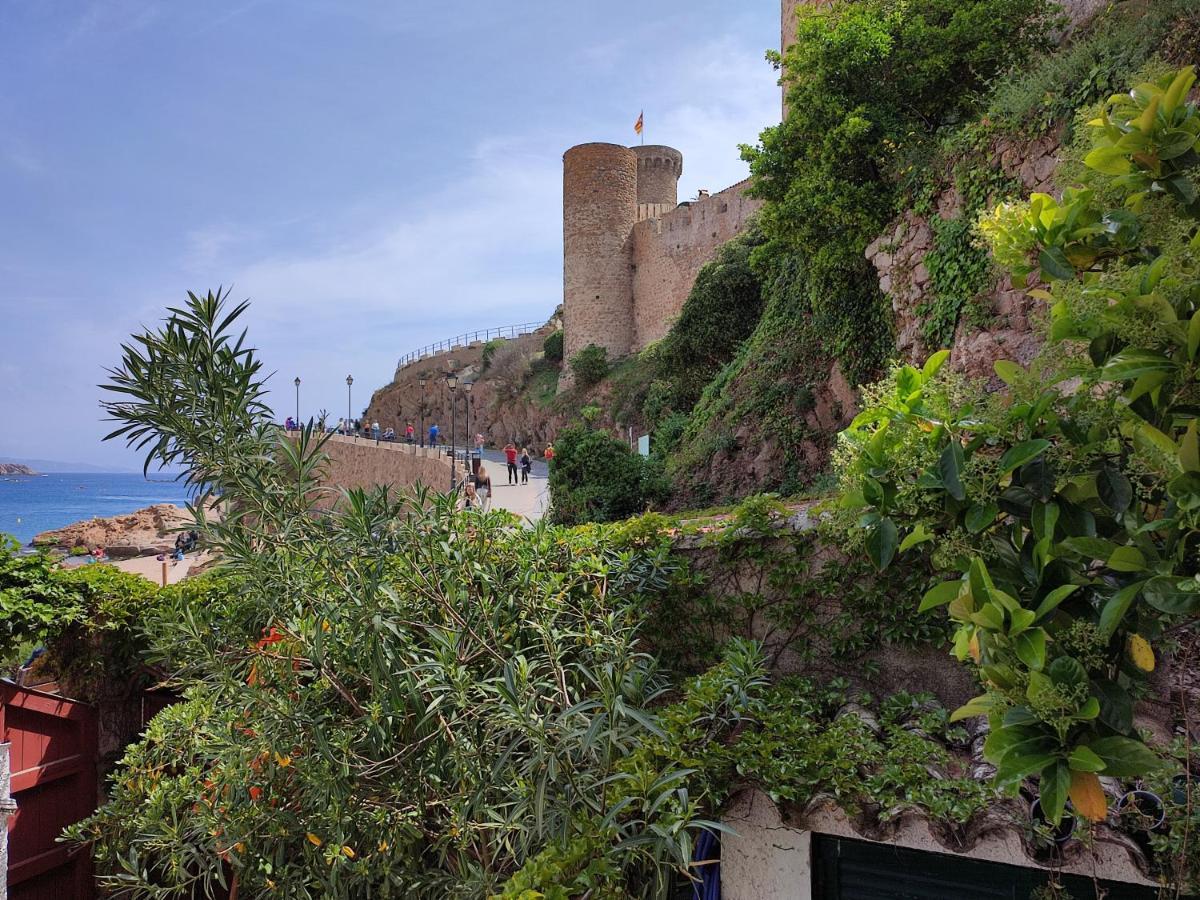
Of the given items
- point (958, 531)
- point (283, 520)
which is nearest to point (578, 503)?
point (283, 520)

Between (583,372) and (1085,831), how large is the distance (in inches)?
1103

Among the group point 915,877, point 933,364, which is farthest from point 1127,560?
point 915,877

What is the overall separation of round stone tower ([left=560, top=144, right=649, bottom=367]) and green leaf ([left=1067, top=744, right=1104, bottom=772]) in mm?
29884

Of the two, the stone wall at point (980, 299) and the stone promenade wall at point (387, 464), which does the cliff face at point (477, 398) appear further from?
the stone wall at point (980, 299)

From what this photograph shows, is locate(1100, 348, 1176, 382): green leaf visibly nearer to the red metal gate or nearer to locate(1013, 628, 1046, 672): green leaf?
locate(1013, 628, 1046, 672): green leaf

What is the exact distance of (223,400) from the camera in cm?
358

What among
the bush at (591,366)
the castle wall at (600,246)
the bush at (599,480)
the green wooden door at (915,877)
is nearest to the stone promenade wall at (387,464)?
the bush at (599,480)

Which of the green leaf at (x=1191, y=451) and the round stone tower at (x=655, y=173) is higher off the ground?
the round stone tower at (x=655, y=173)

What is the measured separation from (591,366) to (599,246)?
559 centimetres

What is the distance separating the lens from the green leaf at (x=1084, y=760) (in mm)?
1549

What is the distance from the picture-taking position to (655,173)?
37625 millimetres

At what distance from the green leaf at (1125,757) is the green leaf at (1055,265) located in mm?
1169

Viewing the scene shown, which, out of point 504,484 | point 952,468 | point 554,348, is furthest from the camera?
point 554,348

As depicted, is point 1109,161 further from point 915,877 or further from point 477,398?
point 477,398
